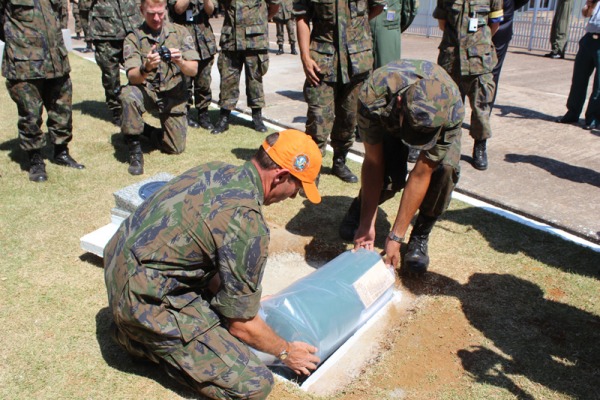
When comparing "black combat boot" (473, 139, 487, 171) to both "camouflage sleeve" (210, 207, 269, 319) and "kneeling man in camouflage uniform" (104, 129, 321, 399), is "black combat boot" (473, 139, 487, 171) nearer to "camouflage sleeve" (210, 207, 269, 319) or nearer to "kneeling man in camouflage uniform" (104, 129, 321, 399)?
"kneeling man in camouflage uniform" (104, 129, 321, 399)

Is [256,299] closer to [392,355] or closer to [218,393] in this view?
[218,393]

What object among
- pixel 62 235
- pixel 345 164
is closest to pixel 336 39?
pixel 345 164

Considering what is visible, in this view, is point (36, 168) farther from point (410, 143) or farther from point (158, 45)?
point (410, 143)

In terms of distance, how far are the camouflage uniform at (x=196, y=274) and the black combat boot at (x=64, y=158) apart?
124 inches

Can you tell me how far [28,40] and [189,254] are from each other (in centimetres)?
341

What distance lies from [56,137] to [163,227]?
138 inches

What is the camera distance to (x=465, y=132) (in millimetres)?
6809

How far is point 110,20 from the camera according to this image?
21.0 feet

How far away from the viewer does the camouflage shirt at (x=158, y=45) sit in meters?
5.34

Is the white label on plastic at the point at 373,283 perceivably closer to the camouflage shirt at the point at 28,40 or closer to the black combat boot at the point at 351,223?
the black combat boot at the point at 351,223

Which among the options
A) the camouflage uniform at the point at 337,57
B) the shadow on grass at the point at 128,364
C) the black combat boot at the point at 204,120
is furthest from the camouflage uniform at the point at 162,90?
the shadow on grass at the point at 128,364

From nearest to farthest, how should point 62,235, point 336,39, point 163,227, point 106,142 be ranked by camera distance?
point 163,227
point 62,235
point 336,39
point 106,142

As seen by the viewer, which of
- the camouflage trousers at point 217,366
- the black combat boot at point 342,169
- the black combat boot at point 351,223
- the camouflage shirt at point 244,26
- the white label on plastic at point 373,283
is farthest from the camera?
the camouflage shirt at point 244,26

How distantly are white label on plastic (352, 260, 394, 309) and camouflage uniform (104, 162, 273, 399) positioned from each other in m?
0.81
